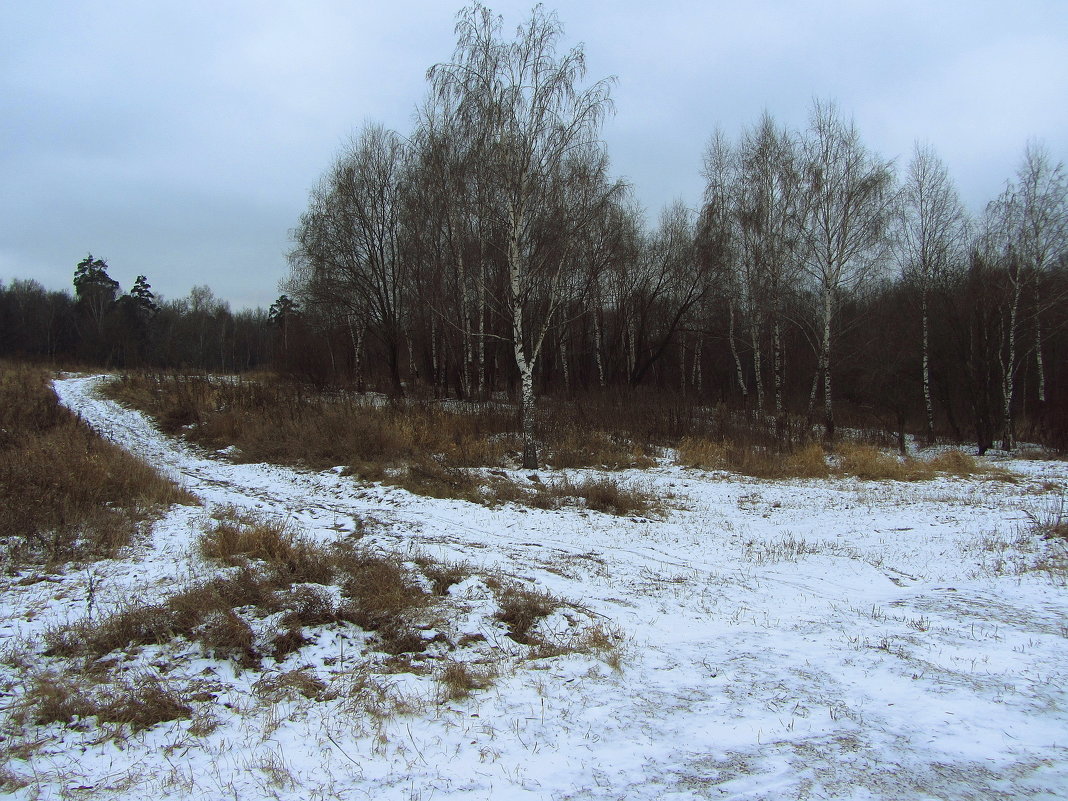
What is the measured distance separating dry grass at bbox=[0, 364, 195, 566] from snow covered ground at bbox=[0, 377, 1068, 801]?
1.75 feet

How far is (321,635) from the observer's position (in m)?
4.64

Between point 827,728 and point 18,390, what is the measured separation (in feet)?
76.9

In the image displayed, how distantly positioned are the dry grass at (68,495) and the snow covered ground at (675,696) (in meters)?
0.53

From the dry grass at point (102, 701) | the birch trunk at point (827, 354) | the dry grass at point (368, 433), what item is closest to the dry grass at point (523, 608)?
the dry grass at point (102, 701)

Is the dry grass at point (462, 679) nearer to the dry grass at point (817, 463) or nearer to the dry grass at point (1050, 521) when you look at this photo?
the dry grass at point (1050, 521)

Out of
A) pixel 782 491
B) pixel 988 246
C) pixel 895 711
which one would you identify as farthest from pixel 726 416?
pixel 895 711

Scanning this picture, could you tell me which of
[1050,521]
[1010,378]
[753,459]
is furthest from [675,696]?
[1010,378]

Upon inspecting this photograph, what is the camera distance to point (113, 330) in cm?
5169

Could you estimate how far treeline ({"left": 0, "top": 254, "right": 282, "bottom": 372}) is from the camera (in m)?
51.1

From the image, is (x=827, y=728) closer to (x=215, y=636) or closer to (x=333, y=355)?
(x=215, y=636)

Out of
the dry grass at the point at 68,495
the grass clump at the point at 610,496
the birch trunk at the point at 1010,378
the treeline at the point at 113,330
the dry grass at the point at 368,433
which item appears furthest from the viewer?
the treeline at the point at 113,330

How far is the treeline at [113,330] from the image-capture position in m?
51.1

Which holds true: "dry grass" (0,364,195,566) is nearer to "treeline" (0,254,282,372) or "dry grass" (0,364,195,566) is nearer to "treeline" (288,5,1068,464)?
"treeline" (288,5,1068,464)

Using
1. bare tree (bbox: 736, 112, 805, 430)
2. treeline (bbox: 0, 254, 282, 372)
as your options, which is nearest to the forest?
bare tree (bbox: 736, 112, 805, 430)
